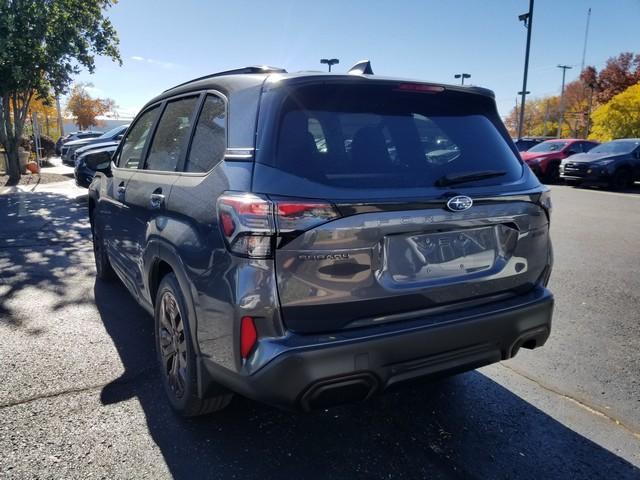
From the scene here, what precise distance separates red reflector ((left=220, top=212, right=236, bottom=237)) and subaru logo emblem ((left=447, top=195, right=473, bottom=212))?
0.96 meters

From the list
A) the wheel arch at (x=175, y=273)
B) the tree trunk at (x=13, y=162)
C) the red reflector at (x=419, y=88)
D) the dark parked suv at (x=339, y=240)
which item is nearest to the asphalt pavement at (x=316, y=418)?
the dark parked suv at (x=339, y=240)

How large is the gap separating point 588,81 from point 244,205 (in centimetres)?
6134

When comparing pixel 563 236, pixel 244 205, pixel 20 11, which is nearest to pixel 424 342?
pixel 244 205

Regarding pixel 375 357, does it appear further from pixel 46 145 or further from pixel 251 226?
pixel 46 145

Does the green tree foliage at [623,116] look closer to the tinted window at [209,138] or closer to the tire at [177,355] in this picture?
the tinted window at [209,138]

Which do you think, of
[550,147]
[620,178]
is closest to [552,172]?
[550,147]

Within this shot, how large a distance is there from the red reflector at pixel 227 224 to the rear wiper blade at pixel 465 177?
0.95 metres

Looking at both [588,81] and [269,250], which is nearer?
[269,250]

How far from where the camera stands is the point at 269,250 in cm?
194

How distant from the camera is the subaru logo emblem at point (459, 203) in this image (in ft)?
7.25

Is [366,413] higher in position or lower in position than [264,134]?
lower

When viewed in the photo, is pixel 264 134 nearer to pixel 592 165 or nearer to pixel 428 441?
pixel 428 441

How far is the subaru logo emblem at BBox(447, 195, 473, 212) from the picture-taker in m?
2.21

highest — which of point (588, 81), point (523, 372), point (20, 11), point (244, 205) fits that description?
point (588, 81)
